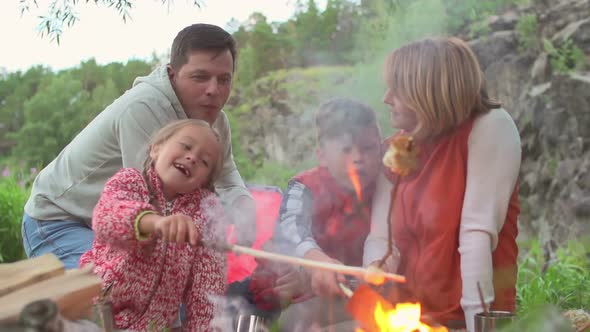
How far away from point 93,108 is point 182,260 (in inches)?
188

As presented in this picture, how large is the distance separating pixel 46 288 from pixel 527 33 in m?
5.37

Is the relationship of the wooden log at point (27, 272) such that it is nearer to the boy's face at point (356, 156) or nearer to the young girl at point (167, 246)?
the young girl at point (167, 246)

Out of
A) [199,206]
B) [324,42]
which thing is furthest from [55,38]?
[324,42]

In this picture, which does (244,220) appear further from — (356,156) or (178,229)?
(178,229)

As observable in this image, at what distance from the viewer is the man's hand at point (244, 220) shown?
339 centimetres

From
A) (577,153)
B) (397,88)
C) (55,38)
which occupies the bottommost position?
(577,153)

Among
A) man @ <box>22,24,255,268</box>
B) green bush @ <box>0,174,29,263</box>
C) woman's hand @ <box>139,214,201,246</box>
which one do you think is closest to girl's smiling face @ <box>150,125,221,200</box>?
man @ <box>22,24,255,268</box>

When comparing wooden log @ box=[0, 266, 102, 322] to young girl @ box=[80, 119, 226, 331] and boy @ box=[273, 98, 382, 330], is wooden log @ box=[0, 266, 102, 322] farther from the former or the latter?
boy @ box=[273, 98, 382, 330]

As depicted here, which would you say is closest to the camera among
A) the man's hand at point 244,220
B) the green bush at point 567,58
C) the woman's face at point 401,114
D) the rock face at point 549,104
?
the woman's face at point 401,114

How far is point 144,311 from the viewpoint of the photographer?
298 cm

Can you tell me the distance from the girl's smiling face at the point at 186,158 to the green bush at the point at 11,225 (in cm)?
371

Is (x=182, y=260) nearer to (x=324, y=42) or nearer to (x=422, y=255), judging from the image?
(x=422, y=255)

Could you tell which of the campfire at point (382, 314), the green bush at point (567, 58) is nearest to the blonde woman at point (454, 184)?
the campfire at point (382, 314)

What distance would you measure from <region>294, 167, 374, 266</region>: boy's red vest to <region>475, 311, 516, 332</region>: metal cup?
104 cm
